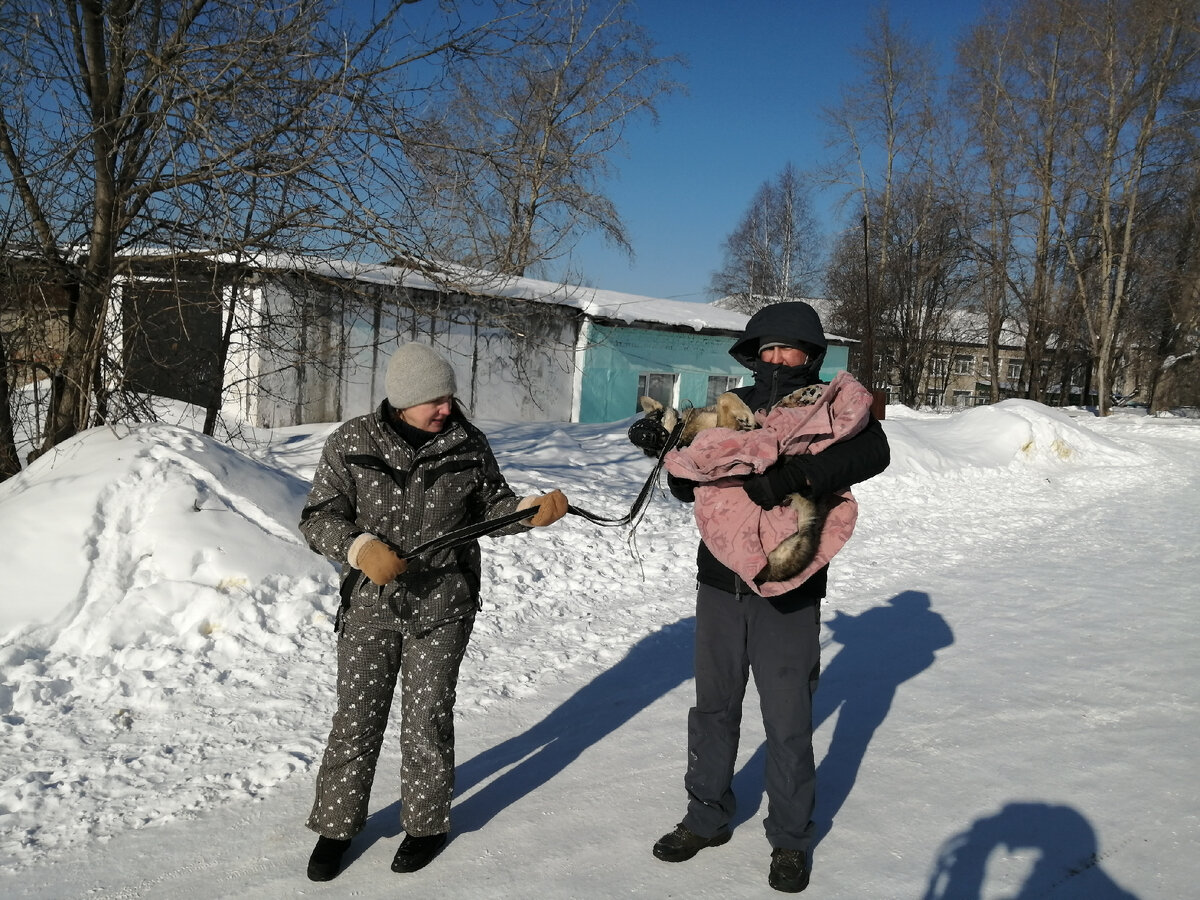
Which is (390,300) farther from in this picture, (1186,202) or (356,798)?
(1186,202)

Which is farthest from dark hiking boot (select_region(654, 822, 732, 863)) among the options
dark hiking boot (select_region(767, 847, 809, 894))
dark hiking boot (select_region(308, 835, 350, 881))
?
dark hiking boot (select_region(308, 835, 350, 881))

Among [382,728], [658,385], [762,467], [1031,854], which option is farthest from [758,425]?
[658,385]

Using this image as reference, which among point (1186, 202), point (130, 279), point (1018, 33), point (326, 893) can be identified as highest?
point (1018, 33)

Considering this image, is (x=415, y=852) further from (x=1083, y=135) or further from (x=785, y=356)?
(x=1083, y=135)

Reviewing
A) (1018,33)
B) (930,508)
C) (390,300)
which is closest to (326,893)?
(390,300)

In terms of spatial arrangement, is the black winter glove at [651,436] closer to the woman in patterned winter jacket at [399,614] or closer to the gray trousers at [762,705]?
the gray trousers at [762,705]

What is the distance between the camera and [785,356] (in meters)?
2.87

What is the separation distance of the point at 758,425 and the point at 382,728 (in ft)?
5.28

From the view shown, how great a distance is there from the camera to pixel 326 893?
8.48ft

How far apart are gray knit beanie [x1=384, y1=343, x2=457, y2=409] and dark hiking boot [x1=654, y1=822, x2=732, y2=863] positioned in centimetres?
170

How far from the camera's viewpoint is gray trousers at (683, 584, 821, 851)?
8.79 ft

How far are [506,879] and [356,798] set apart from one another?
55 centimetres

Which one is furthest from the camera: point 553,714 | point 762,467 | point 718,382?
point 718,382

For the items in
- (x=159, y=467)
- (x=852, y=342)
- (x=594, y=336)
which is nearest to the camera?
(x=159, y=467)
